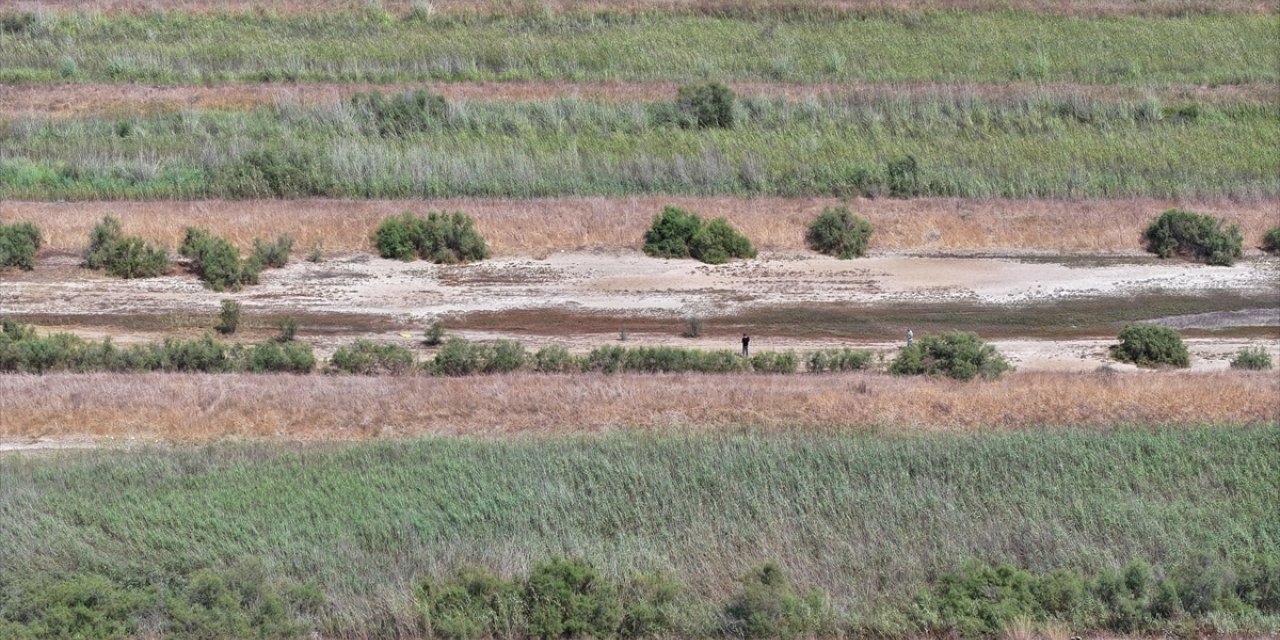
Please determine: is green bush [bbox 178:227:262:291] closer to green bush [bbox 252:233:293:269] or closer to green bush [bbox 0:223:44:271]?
green bush [bbox 252:233:293:269]

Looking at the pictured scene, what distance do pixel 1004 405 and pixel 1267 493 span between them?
170 inches

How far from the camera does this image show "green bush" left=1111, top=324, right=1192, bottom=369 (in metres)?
26.2

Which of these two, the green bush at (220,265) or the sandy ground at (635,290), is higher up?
the green bush at (220,265)

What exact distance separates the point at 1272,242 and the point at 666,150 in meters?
13.5

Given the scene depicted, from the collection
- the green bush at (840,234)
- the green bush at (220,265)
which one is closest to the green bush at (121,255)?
the green bush at (220,265)

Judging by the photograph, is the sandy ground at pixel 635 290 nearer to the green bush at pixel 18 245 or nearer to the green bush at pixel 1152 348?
the green bush at pixel 18 245

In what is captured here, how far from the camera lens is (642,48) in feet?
152

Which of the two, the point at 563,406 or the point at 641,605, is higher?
the point at 563,406

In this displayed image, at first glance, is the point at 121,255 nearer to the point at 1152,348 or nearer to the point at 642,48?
the point at 1152,348

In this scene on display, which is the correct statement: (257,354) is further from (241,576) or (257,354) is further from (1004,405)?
(1004,405)

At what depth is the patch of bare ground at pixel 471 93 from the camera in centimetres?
4022

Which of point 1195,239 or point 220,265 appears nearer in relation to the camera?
point 220,265

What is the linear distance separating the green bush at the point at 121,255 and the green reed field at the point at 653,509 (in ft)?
32.3

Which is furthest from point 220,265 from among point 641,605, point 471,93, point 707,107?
point 641,605
